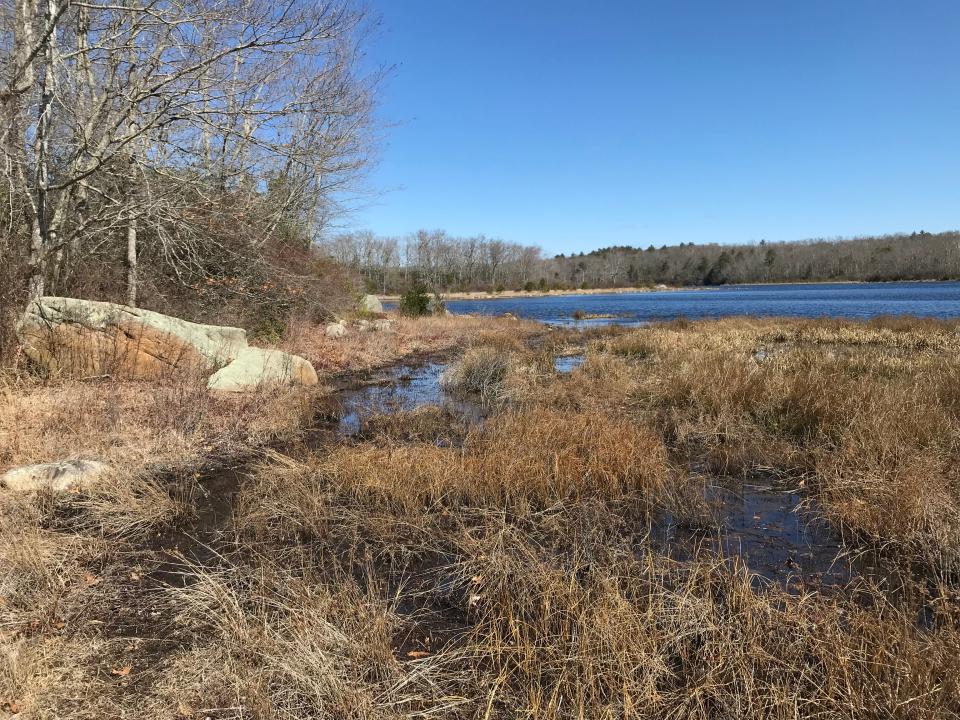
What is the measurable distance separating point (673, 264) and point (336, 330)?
126 m

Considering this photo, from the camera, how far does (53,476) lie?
511 centimetres

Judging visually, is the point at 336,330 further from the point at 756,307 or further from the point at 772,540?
the point at 756,307

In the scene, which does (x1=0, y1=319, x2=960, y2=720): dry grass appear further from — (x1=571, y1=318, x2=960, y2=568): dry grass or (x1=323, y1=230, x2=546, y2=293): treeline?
(x1=323, y1=230, x2=546, y2=293): treeline

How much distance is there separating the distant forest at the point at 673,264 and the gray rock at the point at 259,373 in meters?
74.6

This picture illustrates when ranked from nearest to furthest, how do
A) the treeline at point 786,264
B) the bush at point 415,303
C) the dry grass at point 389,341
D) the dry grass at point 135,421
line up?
the dry grass at point 135,421
the dry grass at point 389,341
the bush at point 415,303
the treeline at point 786,264

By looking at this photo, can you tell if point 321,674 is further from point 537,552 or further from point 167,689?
point 537,552

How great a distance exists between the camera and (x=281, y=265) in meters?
15.4

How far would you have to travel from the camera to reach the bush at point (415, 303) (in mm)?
27344

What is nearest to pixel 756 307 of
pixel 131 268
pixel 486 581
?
pixel 131 268

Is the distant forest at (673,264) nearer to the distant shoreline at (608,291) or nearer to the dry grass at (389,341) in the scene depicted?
the distant shoreline at (608,291)

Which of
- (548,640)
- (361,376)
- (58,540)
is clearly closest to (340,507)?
(58,540)

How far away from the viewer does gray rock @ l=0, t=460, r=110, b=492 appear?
16.3 feet

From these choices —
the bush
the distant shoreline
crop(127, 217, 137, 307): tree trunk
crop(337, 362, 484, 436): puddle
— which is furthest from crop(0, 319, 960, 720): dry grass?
the distant shoreline

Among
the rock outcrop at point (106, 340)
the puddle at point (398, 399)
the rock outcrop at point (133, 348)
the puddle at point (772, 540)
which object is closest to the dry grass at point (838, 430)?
the puddle at point (772, 540)
